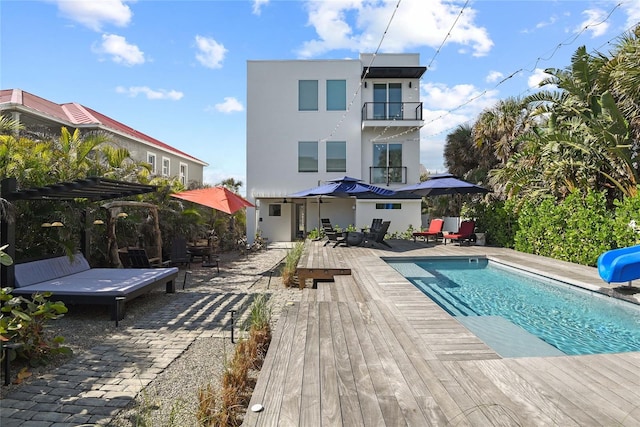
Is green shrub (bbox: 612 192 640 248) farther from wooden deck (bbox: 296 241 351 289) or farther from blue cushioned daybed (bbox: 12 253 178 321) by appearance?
blue cushioned daybed (bbox: 12 253 178 321)

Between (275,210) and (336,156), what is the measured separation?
4259 millimetres

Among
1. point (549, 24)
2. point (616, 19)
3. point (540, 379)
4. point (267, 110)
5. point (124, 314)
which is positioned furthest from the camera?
point (267, 110)

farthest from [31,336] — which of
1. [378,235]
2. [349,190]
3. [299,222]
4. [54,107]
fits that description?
[54,107]

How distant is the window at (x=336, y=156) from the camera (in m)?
18.4

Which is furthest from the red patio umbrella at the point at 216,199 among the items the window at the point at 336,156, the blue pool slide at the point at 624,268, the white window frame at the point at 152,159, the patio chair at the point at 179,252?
the white window frame at the point at 152,159

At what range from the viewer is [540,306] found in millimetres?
6234

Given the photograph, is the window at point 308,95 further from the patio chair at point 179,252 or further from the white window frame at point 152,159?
Result: the patio chair at point 179,252

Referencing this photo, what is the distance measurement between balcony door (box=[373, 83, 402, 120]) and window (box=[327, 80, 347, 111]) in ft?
5.18

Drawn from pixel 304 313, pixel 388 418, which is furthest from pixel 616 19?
pixel 388 418

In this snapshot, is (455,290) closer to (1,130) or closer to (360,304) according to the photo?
(360,304)

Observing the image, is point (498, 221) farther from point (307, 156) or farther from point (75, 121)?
point (75, 121)

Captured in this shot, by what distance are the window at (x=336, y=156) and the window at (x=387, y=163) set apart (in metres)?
1.61

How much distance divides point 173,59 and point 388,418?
10.8 metres

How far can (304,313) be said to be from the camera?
14.4 ft
